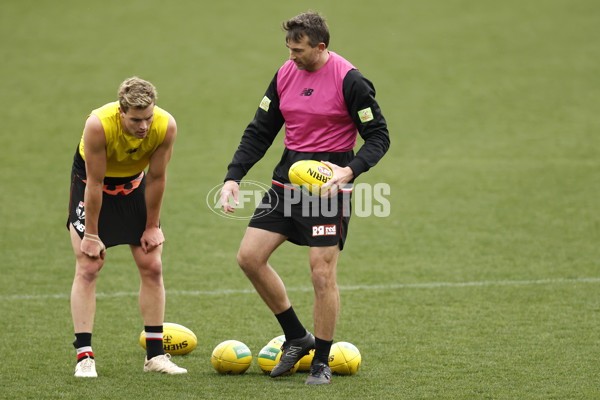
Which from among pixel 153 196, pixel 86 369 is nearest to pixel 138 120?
pixel 153 196

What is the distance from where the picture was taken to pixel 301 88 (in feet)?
16.7

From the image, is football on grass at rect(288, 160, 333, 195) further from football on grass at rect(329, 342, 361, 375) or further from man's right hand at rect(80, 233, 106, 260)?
man's right hand at rect(80, 233, 106, 260)

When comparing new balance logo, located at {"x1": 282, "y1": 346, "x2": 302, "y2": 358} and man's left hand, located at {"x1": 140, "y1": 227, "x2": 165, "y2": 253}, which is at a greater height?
man's left hand, located at {"x1": 140, "y1": 227, "x2": 165, "y2": 253}

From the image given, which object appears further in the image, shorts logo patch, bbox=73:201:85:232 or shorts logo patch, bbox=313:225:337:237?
shorts logo patch, bbox=73:201:85:232

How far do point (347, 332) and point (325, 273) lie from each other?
1.49m

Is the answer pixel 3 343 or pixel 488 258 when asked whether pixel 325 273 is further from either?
pixel 488 258

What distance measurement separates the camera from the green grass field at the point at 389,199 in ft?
17.7

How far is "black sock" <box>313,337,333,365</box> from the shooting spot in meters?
5.06

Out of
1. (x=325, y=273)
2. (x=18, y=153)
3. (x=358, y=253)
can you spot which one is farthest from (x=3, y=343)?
(x=18, y=153)

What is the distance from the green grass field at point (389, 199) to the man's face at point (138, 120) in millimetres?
1519

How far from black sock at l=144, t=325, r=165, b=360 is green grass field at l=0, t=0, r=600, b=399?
8.0 inches

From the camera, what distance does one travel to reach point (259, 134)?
5410mm

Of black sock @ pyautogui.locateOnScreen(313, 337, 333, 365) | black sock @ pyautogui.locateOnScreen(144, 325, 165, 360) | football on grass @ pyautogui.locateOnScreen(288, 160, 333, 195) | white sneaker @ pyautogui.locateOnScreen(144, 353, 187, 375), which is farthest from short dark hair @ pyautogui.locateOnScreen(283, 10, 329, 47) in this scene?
white sneaker @ pyautogui.locateOnScreen(144, 353, 187, 375)

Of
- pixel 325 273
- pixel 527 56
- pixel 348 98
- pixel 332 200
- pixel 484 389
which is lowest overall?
pixel 484 389
